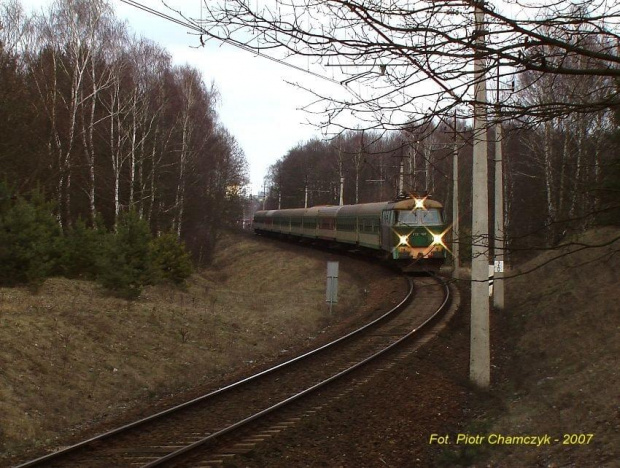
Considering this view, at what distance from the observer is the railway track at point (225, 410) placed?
6957 mm

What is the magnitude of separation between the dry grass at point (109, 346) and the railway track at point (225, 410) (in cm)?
118

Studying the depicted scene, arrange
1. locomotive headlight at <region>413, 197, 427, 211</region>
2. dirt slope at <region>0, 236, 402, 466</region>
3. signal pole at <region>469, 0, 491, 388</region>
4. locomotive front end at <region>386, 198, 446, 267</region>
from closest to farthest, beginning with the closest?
dirt slope at <region>0, 236, 402, 466</region> < signal pole at <region>469, 0, 491, 388</region> < locomotive headlight at <region>413, 197, 427, 211</region> < locomotive front end at <region>386, 198, 446, 267</region>

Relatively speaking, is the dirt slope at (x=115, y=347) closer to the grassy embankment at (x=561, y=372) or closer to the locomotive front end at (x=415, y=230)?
the locomotive front end at (x=415, y=230)

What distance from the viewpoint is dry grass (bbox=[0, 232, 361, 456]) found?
9.02 m

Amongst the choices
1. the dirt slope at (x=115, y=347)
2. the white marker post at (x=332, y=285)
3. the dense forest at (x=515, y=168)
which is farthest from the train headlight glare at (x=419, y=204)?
the white marker post at (x=332, y=285)

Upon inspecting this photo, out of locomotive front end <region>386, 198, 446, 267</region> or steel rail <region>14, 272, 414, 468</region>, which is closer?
steel rail <region>14, 272, 414, 468</region>

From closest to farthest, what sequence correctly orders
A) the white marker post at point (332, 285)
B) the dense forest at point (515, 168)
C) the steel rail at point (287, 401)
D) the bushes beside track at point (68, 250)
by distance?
1. the dense forest at point (515, 168)
2. the steel rail at point (287, 401)
3. the bushes beside track at point (68, 250)
4. the white marker post at point (332, 285)

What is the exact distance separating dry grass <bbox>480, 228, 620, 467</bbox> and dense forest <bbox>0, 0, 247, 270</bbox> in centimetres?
1077

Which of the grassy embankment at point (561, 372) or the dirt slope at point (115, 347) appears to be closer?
the grassy embankment at point (561, 372)

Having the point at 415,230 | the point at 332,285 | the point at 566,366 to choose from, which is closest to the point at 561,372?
the point at 566,366

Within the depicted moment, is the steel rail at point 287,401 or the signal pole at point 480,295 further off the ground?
the signal pole at point 480,295

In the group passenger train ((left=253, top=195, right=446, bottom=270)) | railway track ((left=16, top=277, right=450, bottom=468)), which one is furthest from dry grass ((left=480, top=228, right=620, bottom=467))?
passenger train ((left=253, top=195, right=446, bottom=270))

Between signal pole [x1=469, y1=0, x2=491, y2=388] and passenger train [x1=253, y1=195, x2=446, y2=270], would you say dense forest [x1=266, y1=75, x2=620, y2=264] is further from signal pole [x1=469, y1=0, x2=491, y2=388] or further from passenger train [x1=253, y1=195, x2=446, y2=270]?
passenger train [x1=253, y1=195, x2=446, y2=270]

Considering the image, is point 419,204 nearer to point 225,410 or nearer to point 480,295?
point 480,295
